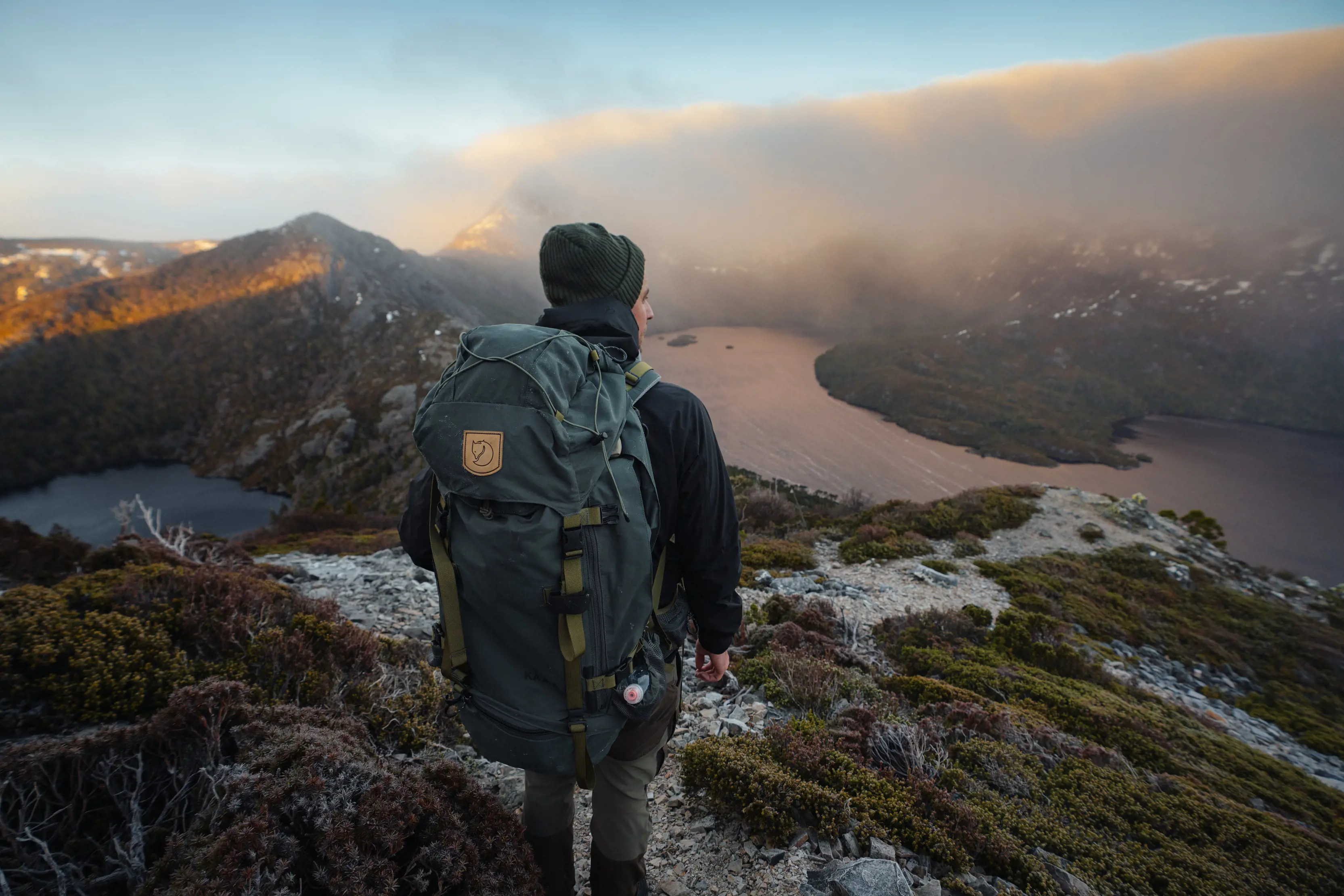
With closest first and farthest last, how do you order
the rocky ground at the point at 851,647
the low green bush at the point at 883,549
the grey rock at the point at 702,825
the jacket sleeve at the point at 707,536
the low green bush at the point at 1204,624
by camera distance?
the jacket sleeve at the point at 707,536, the rocky ground at the point at 851,647, the grey rock at the point at 702,825, the low green bush at the point at 1204,624, the low green bush at the point at 883,549

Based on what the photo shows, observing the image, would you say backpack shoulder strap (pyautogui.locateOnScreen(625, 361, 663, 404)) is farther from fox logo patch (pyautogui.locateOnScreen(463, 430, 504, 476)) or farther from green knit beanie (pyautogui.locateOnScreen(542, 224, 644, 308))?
fox logo patch (pyautogui.locateOnScreen(463, 430, 504, 476))

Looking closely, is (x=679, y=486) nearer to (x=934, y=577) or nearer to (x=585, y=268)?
(x=585, y=268)

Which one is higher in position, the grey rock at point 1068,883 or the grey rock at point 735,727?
the grey rock at point 1068,883

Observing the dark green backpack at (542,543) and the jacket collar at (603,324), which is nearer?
the dark green backpack at (542,543)

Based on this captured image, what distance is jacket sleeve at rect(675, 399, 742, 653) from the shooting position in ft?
6.74

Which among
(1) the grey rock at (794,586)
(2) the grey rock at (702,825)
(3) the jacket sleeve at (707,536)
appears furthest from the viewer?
(1) the grey rock at (794,586)

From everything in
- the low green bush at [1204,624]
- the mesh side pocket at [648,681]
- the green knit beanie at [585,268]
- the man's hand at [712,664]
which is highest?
the green knit beanie at [585,268]

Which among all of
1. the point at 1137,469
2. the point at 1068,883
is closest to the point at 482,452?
the point at 1068,883

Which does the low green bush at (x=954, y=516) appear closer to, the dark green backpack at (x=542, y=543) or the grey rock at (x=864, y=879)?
the grey rock at (x=864, y=879)

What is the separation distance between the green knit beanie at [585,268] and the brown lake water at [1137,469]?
5984cm

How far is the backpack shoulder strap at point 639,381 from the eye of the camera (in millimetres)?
1951

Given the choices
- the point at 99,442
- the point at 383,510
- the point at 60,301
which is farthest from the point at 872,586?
the point at 60,301

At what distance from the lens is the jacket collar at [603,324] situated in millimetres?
2020

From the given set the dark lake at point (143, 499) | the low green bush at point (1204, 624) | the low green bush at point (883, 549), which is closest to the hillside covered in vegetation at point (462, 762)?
the low green bush at point (1204, 624)
